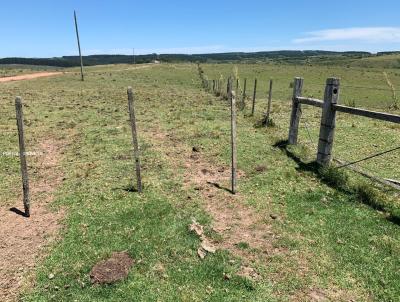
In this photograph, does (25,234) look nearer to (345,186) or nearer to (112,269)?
(112,269)

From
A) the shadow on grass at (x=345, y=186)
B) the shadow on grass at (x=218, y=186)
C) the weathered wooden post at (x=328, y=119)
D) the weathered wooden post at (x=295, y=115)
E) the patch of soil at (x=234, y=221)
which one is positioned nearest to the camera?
the patch of soil at (x=234, y=221)

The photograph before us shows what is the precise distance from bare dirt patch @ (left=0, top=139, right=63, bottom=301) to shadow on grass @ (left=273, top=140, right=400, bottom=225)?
576cm

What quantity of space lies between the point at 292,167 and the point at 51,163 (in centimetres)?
653

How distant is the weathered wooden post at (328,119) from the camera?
32.4ft

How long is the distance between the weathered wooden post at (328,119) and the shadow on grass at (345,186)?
0.39 m

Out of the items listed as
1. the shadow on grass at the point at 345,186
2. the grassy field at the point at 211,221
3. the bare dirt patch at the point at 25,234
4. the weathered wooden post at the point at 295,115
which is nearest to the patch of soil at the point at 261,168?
the grassy field at the point at 211,221

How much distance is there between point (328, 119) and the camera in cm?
1000

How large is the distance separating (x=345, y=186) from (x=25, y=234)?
6361 millimetres

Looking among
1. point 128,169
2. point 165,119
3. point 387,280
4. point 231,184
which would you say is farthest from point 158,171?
point 165,119

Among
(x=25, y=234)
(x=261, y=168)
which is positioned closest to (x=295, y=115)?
(x=261, y=168)

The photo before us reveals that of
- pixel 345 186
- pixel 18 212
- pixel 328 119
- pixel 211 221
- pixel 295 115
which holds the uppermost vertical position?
pixel 328 119

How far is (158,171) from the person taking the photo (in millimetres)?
10297

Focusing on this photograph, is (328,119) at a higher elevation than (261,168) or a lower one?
higher

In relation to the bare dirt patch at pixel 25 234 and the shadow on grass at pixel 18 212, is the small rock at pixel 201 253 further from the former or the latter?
the shadow on grass at pixel 18 212
